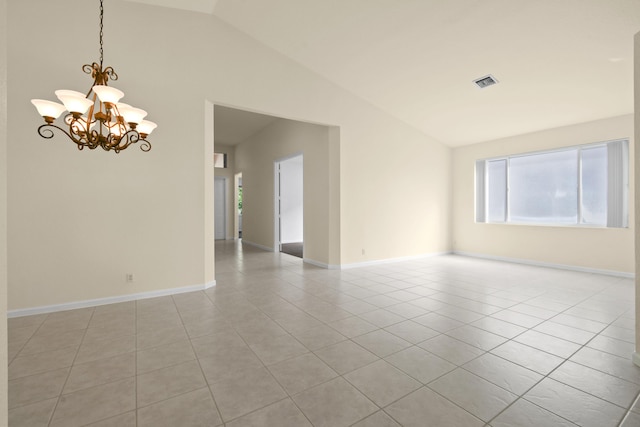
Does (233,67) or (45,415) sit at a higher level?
(233,67)

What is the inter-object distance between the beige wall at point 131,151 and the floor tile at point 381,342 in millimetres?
2665

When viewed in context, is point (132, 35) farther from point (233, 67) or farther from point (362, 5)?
point (362, 5)

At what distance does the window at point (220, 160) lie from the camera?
34.0ft

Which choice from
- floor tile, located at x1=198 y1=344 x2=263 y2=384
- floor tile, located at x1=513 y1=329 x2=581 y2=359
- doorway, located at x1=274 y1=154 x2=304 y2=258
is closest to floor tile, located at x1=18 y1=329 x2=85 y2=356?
floor tile, located at x1=198 y1=344 x2=263 y2=384

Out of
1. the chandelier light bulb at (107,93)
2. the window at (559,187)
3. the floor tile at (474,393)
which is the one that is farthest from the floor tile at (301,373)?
the window at (559,187)

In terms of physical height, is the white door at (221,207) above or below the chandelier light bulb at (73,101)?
below

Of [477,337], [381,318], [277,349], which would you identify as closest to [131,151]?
[277,349]

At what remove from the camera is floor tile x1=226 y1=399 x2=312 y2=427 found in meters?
1.61

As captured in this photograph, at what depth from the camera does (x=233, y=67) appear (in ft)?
14.5

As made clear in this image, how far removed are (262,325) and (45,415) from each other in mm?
1638

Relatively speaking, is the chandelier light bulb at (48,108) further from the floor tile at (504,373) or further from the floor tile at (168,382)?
the floor tile at (504,373)

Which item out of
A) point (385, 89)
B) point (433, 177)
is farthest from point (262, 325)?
point (433, 177)

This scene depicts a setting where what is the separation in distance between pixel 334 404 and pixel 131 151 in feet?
12.4

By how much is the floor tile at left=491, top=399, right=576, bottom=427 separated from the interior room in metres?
0.01
